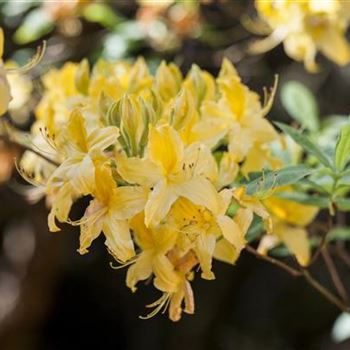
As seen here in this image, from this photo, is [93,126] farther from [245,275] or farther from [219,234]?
[245,275]

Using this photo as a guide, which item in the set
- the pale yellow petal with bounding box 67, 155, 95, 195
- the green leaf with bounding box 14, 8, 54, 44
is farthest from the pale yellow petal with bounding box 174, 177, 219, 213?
the green leaf with bounding box 14, 8, 54, 44

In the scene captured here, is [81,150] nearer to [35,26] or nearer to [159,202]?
[159,202]

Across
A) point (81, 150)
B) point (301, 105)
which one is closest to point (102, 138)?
point (81, 150)

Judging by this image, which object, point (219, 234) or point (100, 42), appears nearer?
point (219, 234)

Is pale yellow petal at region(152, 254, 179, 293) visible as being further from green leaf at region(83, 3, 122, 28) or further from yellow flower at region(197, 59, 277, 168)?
green leaf at region(83, 3, 122, 28)

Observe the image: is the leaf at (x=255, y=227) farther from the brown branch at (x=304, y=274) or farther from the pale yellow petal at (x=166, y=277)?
the pale yellow petal at (x=166, y=277)

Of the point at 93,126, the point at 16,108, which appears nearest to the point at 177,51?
the point at 16,108

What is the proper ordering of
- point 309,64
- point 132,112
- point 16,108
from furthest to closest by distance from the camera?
1. point 16,108
2. point 309,64
3. point 132,112
